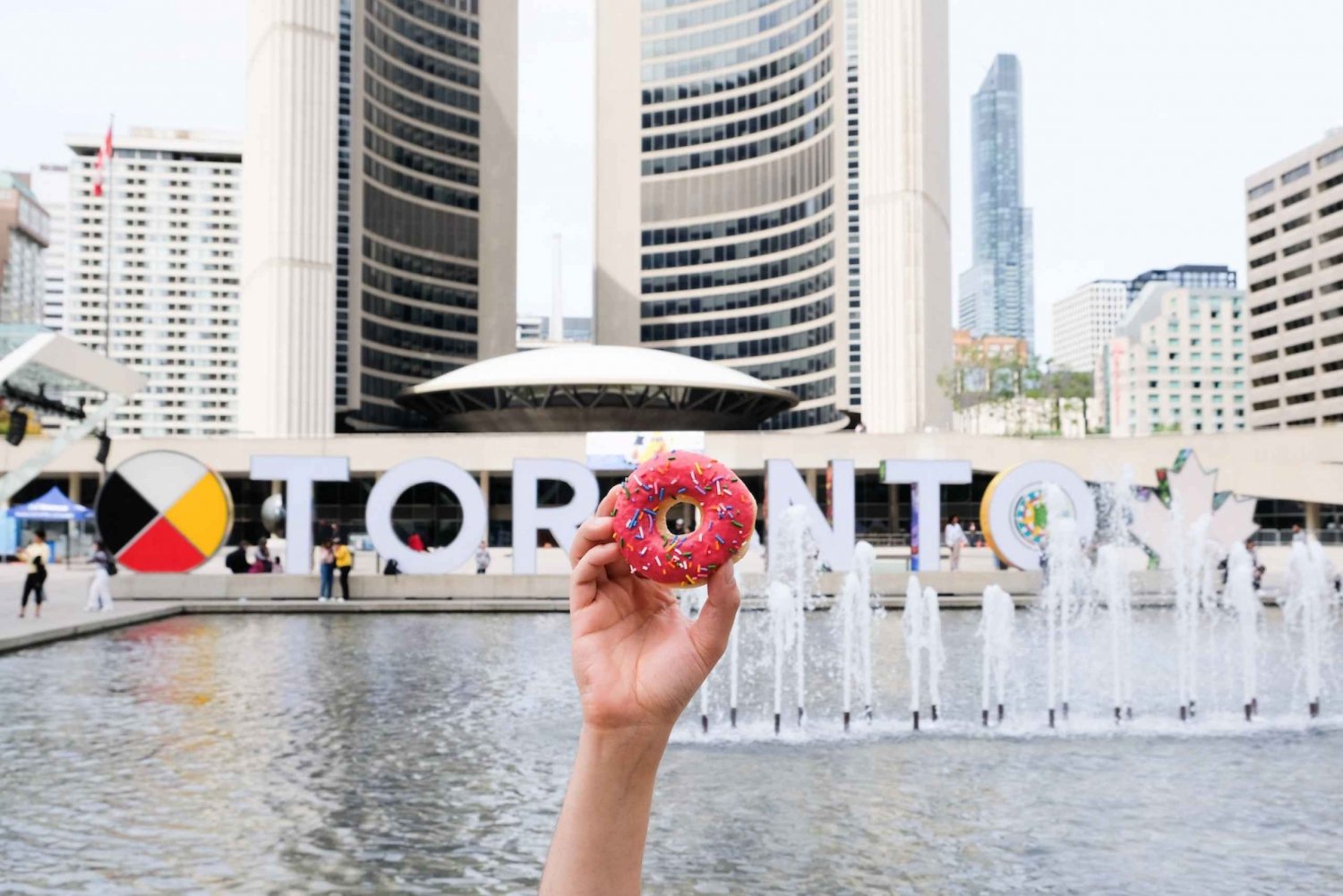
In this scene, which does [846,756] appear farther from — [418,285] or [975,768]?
[418,285]

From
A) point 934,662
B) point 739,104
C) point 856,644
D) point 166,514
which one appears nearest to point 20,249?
point 739,104

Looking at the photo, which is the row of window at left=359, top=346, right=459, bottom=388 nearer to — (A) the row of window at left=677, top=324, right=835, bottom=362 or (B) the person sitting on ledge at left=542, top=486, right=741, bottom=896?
A: (A) the row of window at left=677, top=324, right=835, bottom=362

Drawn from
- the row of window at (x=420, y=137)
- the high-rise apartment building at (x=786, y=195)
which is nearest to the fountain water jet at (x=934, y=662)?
the high-rise apartment building at (x=786, y=195)

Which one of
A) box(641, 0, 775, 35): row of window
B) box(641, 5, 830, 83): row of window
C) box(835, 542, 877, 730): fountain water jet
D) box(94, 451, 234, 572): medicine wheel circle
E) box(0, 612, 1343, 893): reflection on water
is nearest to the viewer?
box(0, 612, 1343, 893): reflection on water

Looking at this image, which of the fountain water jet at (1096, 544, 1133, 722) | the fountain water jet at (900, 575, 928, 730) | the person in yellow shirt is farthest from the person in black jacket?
the fountain water jet at (1096, 544, 1133, 722)

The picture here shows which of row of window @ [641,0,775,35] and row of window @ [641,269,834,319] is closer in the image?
row of window @ [641,269,834,319]

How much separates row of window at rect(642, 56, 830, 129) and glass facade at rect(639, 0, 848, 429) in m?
0.11

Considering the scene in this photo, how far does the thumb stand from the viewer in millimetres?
2932

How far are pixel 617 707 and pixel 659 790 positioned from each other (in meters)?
7.31

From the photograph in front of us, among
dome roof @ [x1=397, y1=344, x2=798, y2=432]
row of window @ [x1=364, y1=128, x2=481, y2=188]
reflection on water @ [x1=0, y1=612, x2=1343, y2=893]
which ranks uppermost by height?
row of window @ [x1=364, y1=128, x2=481, y2=188]

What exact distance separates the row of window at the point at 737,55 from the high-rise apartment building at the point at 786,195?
0.17 m

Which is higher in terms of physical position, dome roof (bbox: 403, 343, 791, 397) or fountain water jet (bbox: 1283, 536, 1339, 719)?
dome roof (bbox: 403, 343, 791, 397)

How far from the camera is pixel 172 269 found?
606 ft

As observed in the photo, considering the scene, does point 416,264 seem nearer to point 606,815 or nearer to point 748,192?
point 748,192
